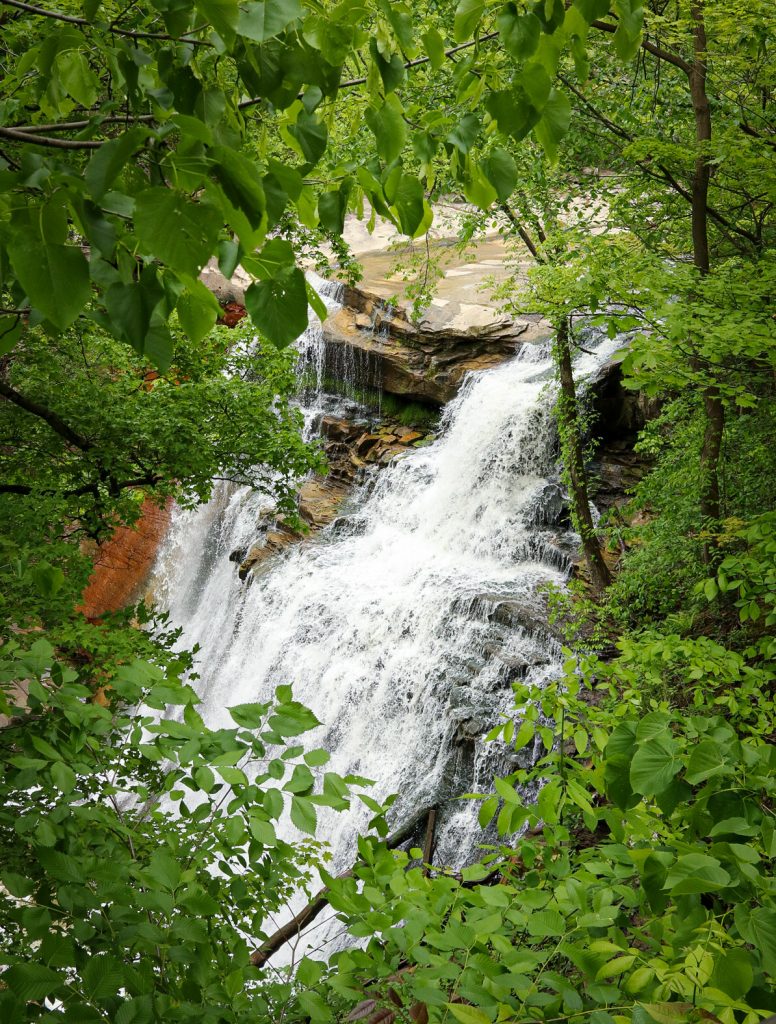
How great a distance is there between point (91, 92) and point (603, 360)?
11.4m

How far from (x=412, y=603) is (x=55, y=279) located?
911cm

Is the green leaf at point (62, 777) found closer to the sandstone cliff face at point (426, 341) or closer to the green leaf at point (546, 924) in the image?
the green leaf at point (546, 924)

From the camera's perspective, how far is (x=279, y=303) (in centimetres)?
111

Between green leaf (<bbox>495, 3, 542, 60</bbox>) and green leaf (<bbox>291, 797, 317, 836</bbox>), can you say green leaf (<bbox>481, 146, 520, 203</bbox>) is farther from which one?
green leaf (<bbox>291, 797, 317, 836</bbox>)

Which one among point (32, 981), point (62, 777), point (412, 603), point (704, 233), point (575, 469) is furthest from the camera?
point (412, 603)

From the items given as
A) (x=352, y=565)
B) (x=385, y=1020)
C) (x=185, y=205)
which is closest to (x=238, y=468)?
(x=352, y=565)

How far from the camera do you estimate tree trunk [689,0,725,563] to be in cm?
600

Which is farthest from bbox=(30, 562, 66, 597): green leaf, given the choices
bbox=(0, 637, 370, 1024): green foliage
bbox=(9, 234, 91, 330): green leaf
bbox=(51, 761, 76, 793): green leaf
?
bbox=(9, 234, 91, 330): green leaf

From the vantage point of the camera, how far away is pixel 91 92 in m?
1.37

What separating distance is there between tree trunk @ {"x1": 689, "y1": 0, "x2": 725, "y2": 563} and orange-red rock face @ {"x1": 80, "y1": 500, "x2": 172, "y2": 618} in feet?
37.6

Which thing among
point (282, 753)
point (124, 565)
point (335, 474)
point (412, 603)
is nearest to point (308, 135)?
point (282, 753)

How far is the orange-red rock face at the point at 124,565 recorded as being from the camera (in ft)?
49.5

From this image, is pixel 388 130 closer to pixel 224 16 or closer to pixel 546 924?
pixel 224 16

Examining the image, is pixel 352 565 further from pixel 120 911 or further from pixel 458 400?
pixel 120 911
